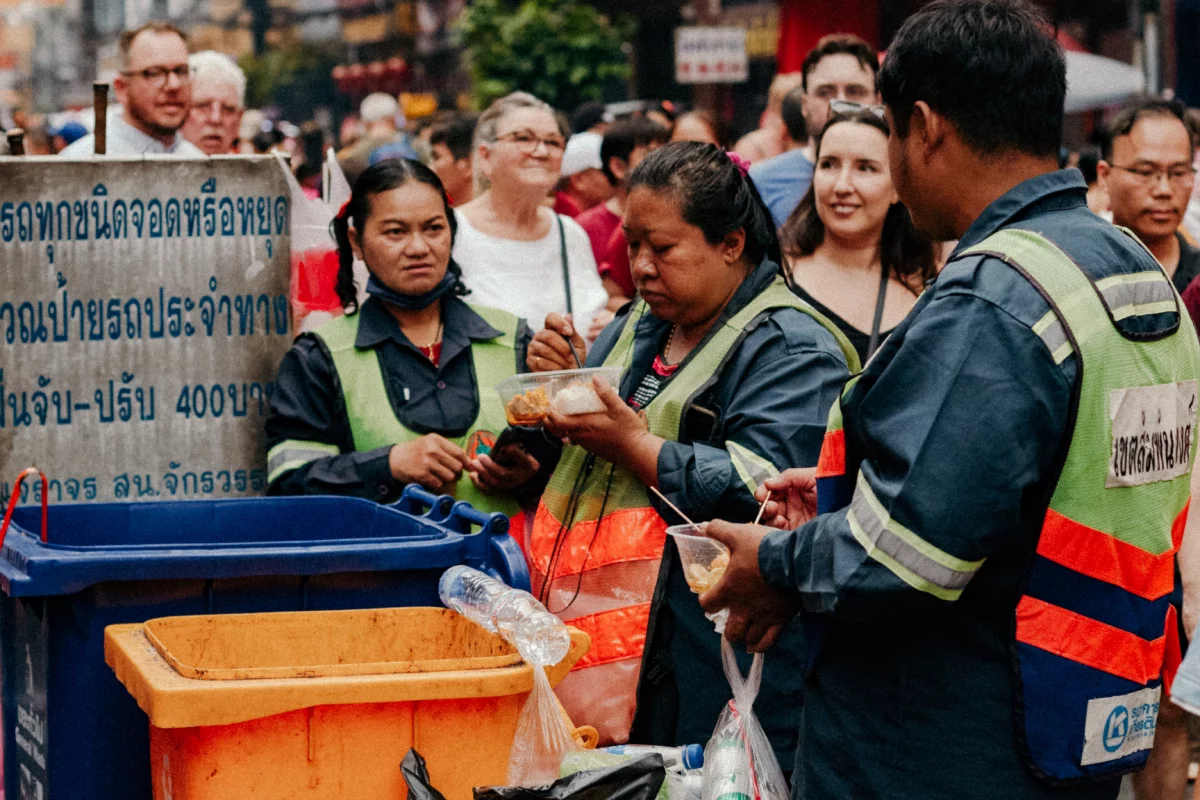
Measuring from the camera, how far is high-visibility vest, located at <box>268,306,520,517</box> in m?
4.35

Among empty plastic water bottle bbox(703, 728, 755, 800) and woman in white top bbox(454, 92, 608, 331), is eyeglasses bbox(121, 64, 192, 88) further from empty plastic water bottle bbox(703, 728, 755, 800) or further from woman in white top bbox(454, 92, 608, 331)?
empty plastic water bottle bbox(703, 728, 755, 800)

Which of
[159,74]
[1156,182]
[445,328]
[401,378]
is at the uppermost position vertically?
[159,74]

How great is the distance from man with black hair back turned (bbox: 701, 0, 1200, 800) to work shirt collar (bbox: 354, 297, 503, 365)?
Answer: 2021 mm

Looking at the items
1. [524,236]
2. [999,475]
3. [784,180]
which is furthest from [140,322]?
[999,475]

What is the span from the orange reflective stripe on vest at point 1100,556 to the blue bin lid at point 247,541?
3.98 feet

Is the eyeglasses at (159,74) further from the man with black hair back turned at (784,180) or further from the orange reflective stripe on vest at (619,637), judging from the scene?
the orange reflective stripe on vest at (619,637)

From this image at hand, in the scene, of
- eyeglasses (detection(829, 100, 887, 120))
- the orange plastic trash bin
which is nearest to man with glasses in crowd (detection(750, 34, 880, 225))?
eyeglasses (detection(829, 100, 887, 120))

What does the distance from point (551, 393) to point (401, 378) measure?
2.59ft

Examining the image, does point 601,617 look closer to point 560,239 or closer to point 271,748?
point 271,748

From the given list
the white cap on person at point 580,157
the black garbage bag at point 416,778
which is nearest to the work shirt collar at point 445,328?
the black garbage bag at point 416,778

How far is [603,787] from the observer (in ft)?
9.24

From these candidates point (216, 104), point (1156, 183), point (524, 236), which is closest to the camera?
point (1156, 183)

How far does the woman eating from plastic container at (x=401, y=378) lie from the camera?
166 inches

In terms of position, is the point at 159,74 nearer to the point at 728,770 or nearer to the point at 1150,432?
the point at 728,770
